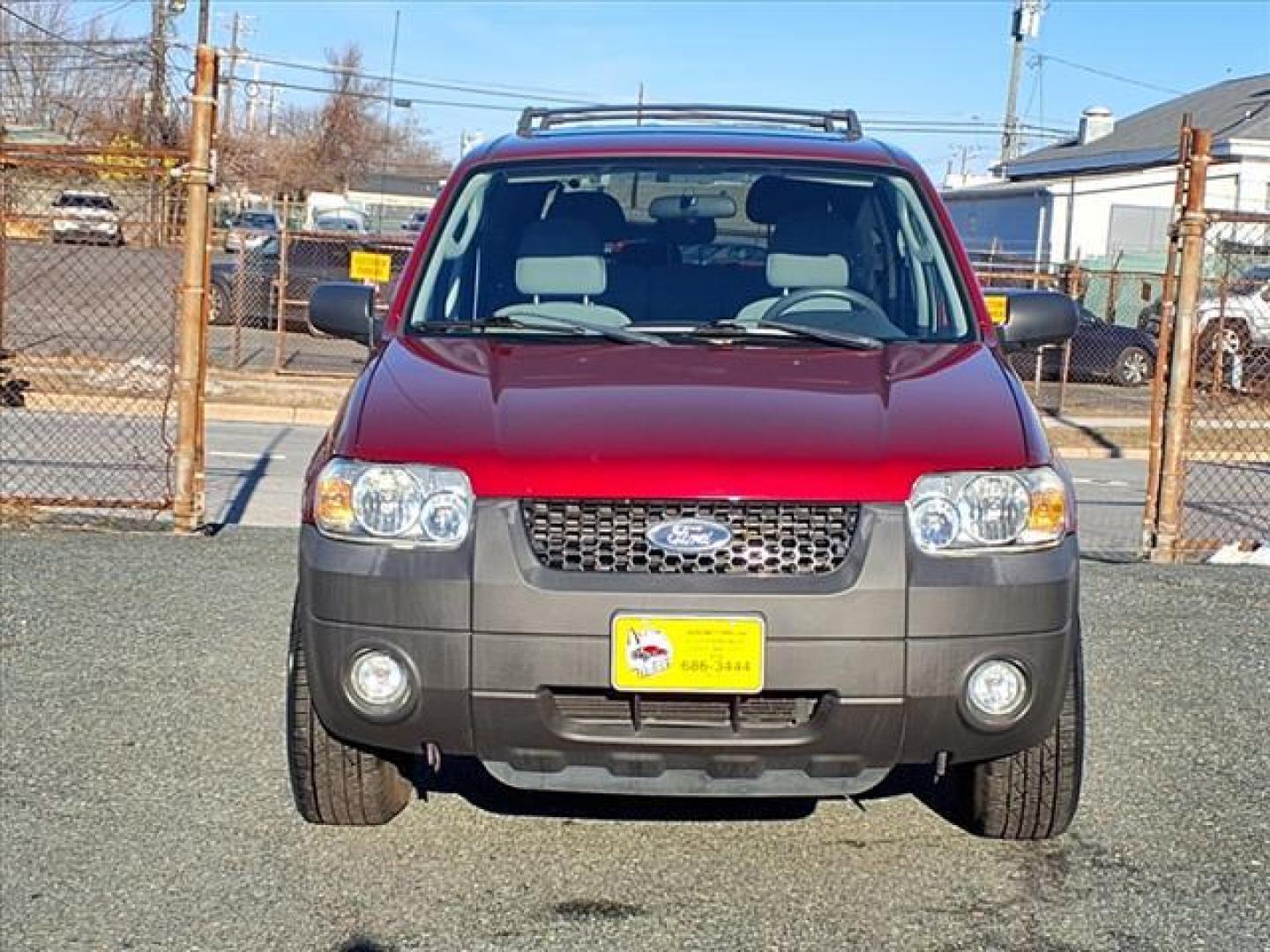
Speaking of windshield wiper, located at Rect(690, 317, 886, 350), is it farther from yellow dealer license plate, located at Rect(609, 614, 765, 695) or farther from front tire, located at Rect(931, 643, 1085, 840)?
yellow dealer license plate, located at Rect(609, 614, 765, 695)

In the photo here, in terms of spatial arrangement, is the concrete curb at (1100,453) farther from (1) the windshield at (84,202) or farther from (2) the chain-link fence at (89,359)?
(1) the windshield at (84,202)

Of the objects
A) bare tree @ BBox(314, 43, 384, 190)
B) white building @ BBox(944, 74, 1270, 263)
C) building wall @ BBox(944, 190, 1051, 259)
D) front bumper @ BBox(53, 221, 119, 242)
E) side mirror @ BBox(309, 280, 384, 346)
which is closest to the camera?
side mirror @ BBox(309, 280, 384, 346)

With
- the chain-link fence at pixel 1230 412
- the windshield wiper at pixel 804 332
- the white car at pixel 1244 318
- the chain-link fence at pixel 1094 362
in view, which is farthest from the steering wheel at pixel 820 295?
the chain-link fence at pixel 1094 362

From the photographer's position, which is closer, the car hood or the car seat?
the car hood

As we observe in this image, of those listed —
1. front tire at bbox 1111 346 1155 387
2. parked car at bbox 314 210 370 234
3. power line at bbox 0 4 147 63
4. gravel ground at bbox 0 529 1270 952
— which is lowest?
gravel ground at bbox 0 529 1270 952

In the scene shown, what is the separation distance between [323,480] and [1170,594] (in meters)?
5.39

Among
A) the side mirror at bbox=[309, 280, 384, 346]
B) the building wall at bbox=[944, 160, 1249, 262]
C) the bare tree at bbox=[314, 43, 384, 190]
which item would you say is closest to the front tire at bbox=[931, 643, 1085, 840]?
the side mirror at bbox=[309, 280, 384, 346]

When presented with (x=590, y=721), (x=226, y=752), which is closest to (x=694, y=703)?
(x=590, y=721)

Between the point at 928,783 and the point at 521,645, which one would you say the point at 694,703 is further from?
the point at 928,783

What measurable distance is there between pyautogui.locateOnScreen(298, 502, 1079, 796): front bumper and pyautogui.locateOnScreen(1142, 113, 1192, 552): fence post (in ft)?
18.2

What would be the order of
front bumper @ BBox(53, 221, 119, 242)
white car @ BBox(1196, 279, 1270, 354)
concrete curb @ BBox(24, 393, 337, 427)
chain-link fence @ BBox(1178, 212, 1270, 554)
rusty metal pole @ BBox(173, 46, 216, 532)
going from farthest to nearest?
white car @ BBox(1196, 279, 1270, 354)
concrete curb @ BBox(24, 393, 337, 427)
front bumper @ BBox(53, 221, 119, 242)
chain-link fence @ BBox(1178, 212, 1270, 554)
rusty metal pole @ BBox(173, 46, 216, 532)

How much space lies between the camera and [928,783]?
5.15 m

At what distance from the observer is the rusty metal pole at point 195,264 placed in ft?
29.0

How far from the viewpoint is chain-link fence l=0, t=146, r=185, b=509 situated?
9.64m
